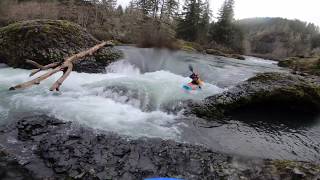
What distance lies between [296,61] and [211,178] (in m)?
28.8

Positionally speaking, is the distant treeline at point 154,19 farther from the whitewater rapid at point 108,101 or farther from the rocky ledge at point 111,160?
the rocky ledge at point 111,160

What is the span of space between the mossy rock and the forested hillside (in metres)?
40.5

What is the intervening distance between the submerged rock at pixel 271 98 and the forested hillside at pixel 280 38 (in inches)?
1656

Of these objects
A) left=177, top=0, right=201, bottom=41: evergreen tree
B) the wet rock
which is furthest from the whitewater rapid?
left=177, top=0, right=201, bottom=41: evergreen tree

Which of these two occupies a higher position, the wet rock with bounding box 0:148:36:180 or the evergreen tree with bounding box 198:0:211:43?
the evergreen tree with bounding box 198:0:211:43

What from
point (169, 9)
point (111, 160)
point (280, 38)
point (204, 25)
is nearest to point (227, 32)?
point (204, 25)

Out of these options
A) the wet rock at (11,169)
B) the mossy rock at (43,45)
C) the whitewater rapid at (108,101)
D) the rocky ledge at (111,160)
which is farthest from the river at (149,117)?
the mossy rock at (43,45)

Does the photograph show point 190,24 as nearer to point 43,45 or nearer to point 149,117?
point 43,45

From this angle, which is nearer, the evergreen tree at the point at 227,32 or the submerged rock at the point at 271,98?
the submerged rock at the point at 271,98

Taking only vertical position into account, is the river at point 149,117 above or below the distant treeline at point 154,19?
below

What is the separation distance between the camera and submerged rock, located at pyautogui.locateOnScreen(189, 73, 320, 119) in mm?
9633

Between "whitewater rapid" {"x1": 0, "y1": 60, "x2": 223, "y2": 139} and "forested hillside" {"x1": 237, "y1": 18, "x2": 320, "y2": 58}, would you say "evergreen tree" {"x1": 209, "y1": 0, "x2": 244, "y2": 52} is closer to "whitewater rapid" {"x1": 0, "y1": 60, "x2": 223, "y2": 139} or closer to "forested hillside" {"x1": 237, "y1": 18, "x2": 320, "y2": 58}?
"forested hillside" {"x1": 237, "y1": 18, "x2": 320, "y2": 58}

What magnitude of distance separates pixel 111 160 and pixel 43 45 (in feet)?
33.2

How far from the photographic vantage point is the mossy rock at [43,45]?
13.5 metres
